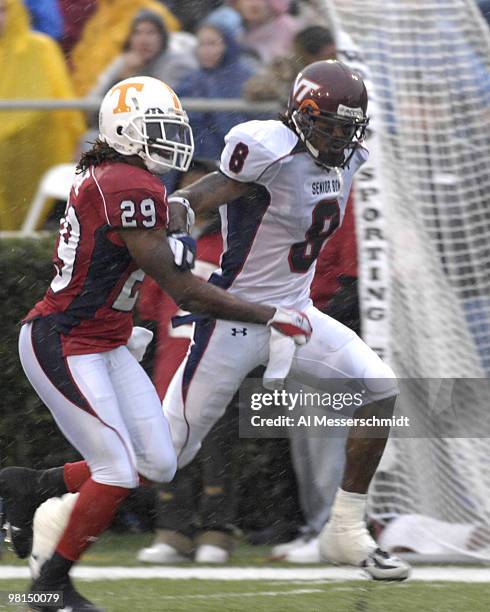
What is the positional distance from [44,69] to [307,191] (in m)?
2.77

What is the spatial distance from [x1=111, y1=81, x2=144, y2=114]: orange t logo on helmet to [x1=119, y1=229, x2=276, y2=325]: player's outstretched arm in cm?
45

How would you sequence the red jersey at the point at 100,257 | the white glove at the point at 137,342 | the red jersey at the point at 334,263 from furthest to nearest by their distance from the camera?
the red jersey at the point at 334,263 < the white glove at the point at 137,342 < the red jersey at the point at 100,257

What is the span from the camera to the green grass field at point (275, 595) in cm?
510

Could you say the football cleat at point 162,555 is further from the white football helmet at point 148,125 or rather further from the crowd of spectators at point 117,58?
the white football helmet at point 148,125

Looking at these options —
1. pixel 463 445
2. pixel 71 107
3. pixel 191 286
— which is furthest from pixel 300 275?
pixel 71 107

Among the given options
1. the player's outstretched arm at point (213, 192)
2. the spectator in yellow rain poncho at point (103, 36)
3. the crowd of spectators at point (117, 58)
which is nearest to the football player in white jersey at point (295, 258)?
the player's outstretched arm at point (213, 192)

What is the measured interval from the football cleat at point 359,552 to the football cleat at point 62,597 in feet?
3.47

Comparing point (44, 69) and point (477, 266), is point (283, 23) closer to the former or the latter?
point (44, 69)

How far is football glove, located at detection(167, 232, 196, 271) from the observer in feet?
15.3

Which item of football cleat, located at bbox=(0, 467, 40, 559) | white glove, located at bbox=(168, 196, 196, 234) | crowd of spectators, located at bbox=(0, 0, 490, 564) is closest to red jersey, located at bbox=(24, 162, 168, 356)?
white glove, located at bbox=(168, 196, 196, 234)

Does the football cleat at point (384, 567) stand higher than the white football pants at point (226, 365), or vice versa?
the white football pants at point (226, 365)

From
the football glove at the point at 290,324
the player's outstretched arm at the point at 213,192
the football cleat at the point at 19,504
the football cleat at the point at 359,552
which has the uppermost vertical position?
the player's outstretched arm at the point at 213,192

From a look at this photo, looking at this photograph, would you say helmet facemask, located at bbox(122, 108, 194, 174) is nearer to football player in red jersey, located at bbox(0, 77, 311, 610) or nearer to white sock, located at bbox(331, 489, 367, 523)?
football player in red jersey, located at bbox(0, 77, 311, 610)

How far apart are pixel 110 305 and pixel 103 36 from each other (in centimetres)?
356
